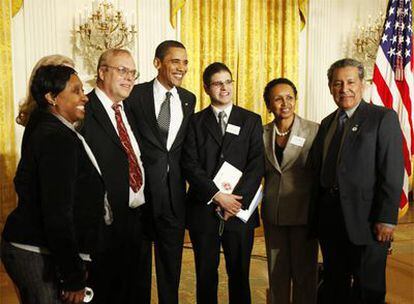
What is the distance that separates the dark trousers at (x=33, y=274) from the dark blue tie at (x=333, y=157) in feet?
4.87

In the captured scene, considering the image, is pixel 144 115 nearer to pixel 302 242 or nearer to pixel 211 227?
pixel 211 227

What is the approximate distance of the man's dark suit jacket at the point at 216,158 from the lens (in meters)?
2.52

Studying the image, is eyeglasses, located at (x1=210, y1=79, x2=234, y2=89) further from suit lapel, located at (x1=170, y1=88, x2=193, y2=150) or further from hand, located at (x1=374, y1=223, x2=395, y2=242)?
hand, located at (x1=374, y1=223, x2=395, y2=242)

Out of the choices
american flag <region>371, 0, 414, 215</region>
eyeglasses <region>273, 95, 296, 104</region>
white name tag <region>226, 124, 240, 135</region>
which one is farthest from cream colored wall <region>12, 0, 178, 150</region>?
eyeglasses <region>273, 95, 296, 104</region>

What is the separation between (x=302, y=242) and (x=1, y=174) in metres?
3.90

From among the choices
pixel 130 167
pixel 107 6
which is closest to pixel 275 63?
pixel 107 6

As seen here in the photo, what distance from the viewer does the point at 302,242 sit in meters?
2.50

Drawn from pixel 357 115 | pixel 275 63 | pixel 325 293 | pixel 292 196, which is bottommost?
pixel 325 293

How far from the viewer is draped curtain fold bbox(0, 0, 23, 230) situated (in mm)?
4906

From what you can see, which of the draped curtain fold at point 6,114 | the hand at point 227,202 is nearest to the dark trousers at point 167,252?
the hand at point 227,202

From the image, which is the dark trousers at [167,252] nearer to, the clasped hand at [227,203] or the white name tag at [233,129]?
the clasped hand at [227,203]

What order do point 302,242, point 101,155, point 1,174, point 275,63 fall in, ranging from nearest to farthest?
point 101,155, point 302,242, point 1,174, point 275,63

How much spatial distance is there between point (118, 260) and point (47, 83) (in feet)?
3.51

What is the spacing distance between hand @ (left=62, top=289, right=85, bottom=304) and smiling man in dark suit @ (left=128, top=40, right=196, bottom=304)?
102cm
